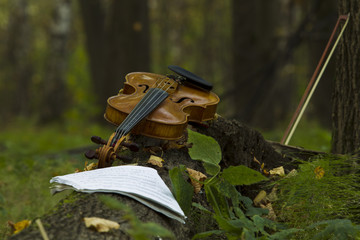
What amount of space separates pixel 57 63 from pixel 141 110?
873 centimetres

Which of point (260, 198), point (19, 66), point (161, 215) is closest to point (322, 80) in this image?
point (260, 198)

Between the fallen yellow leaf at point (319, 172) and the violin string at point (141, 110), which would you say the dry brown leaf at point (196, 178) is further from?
the fallen yellow leaf at point (319, 172)

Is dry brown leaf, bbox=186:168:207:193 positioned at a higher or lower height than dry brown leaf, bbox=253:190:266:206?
higher

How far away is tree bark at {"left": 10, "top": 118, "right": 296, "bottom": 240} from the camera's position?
1.62 meters

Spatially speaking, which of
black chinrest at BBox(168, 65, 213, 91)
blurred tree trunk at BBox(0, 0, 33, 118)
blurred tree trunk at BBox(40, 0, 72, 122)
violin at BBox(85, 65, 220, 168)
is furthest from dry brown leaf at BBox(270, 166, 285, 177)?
blurred tree trunk at BBox(0, 0, 33, 118)

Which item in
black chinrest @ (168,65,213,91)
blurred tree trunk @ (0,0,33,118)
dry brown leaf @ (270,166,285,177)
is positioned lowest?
blurred tree trunk @ (0,0,33,118)

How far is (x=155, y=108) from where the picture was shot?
7.95 ft

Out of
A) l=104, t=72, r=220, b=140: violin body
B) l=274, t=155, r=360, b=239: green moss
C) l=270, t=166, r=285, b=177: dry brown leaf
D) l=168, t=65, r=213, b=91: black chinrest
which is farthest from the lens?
l=168, t=65, r=213, b=91: black chinrest

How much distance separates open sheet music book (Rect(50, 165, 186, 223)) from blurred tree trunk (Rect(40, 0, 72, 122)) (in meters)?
8.92

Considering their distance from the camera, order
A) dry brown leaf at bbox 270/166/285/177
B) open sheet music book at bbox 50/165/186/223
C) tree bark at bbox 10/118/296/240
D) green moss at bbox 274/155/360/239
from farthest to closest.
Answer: dry brown leaf at bbox 270/166/285/177 < green moss at bbox 274/155/360/239 < open sheet music book at bbox 50/165/186/223 < tree bark at bbox 10/118/296/240

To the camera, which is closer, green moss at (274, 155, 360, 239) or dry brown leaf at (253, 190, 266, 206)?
green moss at (274, 155, 360, 239)

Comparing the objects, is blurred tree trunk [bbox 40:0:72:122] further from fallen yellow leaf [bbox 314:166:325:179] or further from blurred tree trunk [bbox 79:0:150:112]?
fallen yellow leaf [bbox 314:166:325:179]

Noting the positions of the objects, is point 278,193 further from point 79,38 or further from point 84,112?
point 79,38

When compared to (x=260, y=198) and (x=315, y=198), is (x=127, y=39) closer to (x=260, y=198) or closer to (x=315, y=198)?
(x=260, y=198)
